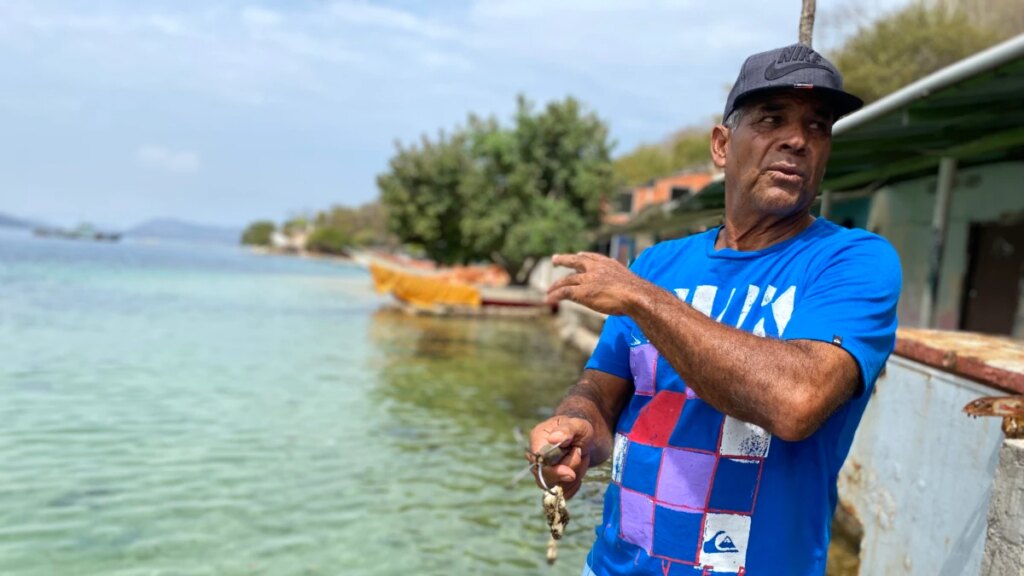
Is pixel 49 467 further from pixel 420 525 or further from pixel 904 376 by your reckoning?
pixel 904 376

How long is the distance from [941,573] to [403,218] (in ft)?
119

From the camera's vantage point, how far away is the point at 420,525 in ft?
22.7

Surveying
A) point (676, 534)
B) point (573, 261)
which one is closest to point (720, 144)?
point (573, 261)

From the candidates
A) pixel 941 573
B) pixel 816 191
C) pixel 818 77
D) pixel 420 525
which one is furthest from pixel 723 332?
pixel 420 525

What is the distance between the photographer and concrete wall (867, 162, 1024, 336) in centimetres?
997

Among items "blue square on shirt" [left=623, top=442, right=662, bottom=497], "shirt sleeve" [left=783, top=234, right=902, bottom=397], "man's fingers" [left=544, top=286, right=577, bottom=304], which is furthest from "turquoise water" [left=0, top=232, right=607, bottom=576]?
"shirt sleeve" [left=783, top=234, right=902, bottom=397]

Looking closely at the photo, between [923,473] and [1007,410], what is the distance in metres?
1.28

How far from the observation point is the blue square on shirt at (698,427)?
172 cm

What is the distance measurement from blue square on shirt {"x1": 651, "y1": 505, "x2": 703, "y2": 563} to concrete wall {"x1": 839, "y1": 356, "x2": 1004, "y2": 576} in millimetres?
1896

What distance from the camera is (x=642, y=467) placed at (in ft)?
5.95

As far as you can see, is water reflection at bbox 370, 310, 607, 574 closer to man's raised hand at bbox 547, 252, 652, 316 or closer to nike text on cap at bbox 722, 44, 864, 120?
man's raised hand at bbox 547, 252, 652, 316

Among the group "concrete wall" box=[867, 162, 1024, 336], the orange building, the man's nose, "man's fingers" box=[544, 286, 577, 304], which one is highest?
the orange building

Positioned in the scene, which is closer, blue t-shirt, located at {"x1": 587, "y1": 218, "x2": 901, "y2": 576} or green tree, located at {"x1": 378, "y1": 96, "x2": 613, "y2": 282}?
blue t-shirt, located at {"x1": 587, "y1": 218, "x2": 901, "y2": 576}

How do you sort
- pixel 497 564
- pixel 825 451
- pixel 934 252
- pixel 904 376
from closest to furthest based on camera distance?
pixel 825 451 < pixel 904 376 < pixel 497 564 < pixel 934 252
